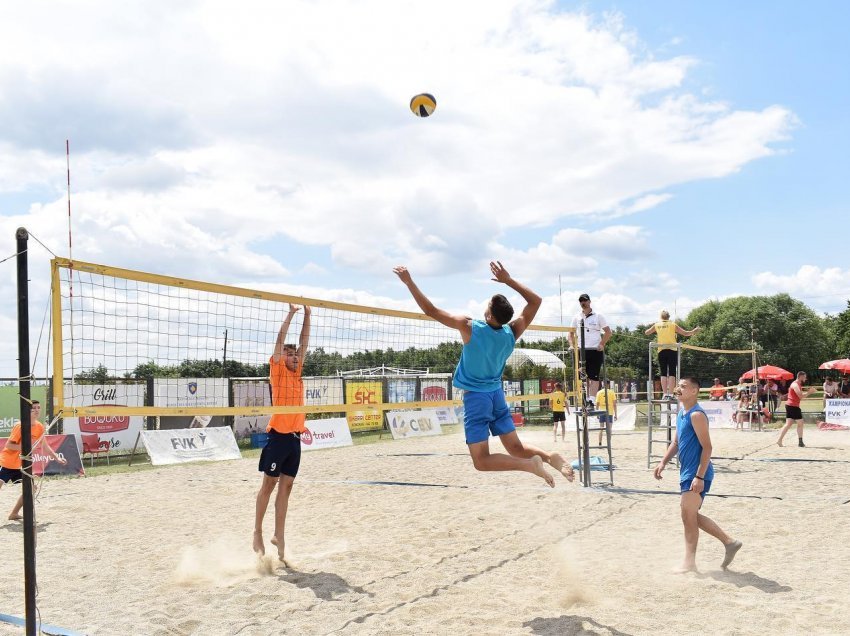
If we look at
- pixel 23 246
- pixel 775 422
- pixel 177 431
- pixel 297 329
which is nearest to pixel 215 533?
pixel 297 329

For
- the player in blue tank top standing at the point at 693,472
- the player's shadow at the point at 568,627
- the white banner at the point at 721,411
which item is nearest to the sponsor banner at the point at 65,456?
the player's shadow at the point at 568,627

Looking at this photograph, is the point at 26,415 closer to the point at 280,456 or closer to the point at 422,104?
the point at 280,456

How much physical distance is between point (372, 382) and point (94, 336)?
1493cm

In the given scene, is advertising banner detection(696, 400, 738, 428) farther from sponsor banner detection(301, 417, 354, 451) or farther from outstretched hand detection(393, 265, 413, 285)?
outstretched hand detection(393, 265, 413, 285)

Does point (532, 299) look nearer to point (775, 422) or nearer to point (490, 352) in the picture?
point (490, 352)

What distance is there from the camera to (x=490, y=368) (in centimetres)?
499

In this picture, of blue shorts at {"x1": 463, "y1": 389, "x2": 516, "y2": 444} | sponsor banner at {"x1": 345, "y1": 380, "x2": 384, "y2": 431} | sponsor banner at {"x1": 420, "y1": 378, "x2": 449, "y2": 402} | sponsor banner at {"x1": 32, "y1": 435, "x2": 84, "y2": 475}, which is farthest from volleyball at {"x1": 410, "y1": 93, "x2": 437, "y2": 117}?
sponsor banner at {"x1": 420, "y1": 378, "x2": 449, "y2": 402}

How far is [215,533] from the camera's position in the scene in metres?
6.98

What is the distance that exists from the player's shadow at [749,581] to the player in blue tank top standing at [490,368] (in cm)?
140

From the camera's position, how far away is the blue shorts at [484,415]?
502cm

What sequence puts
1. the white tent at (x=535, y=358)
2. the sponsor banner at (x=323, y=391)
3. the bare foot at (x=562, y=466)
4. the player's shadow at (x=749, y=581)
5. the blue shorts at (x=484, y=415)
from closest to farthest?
the bare foot at (x=562, y=466) < the player's shadow at (x=749, y=581) < the blue shorts at (x=484, y=415) < the sponsor banner at (x=323, y=391) < the white tent at (x=535, y=358)

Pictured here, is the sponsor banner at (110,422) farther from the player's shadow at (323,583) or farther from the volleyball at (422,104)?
the player's shadow at (323,583)

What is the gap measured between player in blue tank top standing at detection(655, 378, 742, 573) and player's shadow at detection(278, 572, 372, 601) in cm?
237

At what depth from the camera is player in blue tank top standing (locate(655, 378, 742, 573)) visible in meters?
5.15
